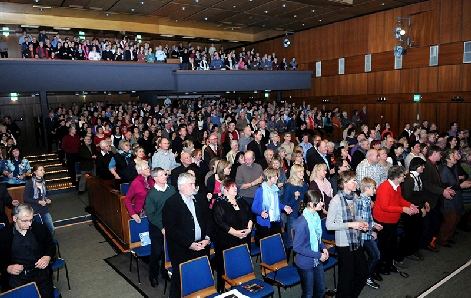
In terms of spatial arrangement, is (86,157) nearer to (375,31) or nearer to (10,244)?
(10,244)

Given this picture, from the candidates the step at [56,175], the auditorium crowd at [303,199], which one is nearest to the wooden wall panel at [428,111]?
the auditorium crowd at [303,199]

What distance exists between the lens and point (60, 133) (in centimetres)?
1104

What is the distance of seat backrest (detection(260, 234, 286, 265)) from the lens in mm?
4238

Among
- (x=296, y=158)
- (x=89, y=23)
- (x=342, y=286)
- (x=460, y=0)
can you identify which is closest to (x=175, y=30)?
(x=89, y=23)

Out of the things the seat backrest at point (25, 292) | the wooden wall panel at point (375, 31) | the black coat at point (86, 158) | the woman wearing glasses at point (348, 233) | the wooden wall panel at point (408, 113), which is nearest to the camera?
the seat backrest at point (25, 292)

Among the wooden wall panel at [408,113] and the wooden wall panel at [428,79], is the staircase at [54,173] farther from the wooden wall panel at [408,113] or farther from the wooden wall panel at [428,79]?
the wooden wall panel at [428,79]

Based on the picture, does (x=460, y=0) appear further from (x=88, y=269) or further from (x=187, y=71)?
(x=88, y=269)

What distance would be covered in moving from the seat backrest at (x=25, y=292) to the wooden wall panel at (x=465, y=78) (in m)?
14.8

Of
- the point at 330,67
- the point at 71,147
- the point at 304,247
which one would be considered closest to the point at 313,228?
the point at 304,247

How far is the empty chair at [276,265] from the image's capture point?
3982mm

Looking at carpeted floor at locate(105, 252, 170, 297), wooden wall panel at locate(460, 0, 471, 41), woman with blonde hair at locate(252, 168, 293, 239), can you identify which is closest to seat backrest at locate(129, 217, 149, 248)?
carpeted floor at locate(105, 252, 170, 297)

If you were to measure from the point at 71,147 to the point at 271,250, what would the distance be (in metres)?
7.58

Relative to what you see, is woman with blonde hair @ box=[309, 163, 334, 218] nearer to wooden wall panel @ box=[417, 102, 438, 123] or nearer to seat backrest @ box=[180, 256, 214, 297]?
seat backrest @ box=[180, 256, 214, 297]

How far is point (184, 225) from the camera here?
375 cm
